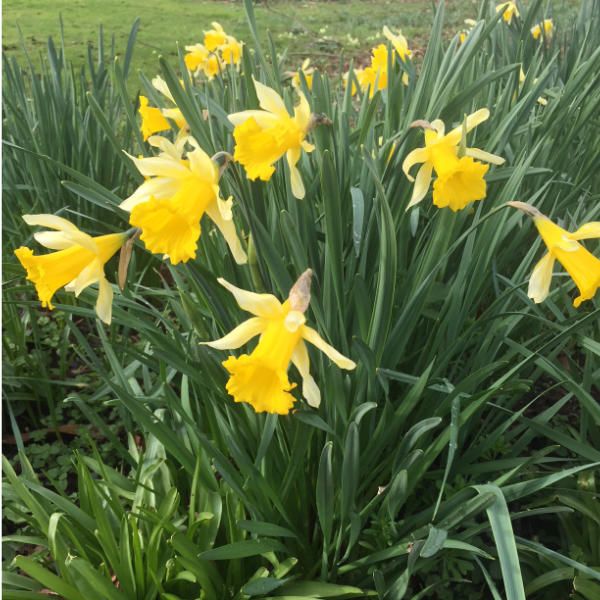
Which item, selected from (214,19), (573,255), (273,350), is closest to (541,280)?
(573,255)

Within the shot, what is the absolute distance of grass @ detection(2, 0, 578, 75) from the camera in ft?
21.4

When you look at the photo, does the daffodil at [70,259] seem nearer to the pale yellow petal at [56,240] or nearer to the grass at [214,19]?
the pale yellow petal at [56,240]

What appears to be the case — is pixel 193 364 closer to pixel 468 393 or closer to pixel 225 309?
pixel 225 309

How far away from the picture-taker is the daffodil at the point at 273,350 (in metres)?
1.03

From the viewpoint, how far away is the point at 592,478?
4.83 feet

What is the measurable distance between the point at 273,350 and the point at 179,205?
0.30 m

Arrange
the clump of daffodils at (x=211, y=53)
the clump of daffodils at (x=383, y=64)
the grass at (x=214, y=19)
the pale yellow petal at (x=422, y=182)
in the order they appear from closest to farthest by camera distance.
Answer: the pale yellow petal at (x=422, y=182), the clump of daffodils at (x=383, y=64), the clump of daffodils at (x=211, y=53), the grass at (x=214, y=19)

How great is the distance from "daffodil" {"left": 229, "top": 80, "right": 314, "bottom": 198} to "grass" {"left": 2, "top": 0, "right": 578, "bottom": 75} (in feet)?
16.6

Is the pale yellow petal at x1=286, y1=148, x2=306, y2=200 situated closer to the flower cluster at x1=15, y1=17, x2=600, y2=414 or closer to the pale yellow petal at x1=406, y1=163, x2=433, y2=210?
the flower cluster at x1=15, y1=17, x2=600, y2=414

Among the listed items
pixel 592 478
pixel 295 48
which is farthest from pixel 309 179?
pixel 295 48

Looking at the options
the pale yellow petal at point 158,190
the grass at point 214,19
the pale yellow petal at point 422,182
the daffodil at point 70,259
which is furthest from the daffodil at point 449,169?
the grass at point 214,19

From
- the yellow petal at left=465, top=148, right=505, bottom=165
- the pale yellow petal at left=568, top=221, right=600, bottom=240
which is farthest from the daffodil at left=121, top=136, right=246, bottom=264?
the pale yellow petal at left=568, top=221, right=600, bottom=240

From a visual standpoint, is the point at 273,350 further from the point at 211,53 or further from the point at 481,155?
the point at 211,53

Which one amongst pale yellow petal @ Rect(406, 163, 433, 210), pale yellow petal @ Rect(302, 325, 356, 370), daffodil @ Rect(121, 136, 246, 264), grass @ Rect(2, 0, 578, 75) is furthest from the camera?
grass @ Rect(2, 0, 578, 75)
